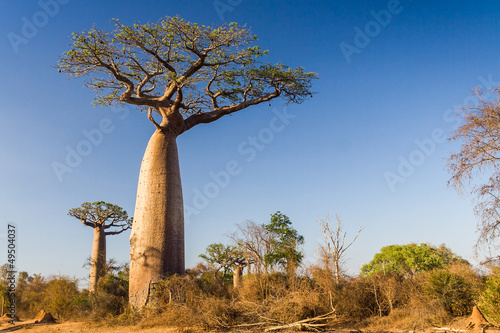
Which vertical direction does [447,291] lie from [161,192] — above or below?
below

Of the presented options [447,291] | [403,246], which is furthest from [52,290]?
[403,246]

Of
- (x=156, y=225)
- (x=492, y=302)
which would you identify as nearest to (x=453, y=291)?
(x=492, y=302)

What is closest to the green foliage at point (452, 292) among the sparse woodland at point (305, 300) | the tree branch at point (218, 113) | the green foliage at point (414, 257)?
the sparse woodland at point (305, 300)

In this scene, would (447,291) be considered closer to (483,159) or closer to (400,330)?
(400,330)

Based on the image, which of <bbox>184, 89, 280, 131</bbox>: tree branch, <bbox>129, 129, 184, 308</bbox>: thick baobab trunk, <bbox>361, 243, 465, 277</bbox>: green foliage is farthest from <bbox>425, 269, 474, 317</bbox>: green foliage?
<bbox>361, 243, 465, 277</bbox>: green foliage

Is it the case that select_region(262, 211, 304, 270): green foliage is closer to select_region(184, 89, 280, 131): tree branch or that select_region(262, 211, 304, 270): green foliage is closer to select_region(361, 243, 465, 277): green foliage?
select_region(184, 89, 280, 131): tree branch

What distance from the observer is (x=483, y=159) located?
247 inches

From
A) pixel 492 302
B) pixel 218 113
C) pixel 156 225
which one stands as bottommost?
pixel 492 302

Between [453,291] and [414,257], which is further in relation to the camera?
[414,257]

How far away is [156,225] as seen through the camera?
7832 mm

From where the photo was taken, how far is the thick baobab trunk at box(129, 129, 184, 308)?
24.8 ft

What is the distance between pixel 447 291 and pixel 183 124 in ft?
24.9

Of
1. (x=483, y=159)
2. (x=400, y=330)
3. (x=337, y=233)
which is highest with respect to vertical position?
(x=483, y=159)

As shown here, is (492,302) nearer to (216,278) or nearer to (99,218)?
(216,278)
